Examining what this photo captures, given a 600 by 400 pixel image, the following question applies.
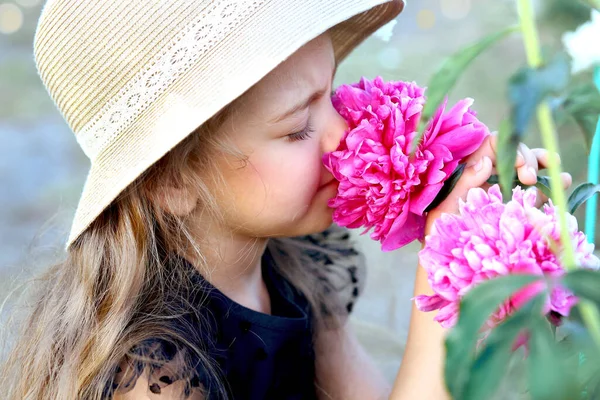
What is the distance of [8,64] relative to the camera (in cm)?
372

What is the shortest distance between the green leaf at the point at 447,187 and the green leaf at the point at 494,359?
62cm

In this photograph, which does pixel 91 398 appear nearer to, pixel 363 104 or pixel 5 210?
pixel 363 104

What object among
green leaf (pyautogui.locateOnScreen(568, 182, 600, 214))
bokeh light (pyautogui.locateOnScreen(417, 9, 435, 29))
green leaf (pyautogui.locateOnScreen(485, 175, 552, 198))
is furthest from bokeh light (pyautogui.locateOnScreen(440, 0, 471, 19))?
green leaf (pyautogui.locateOnScreen(568, 182, 600, 214))

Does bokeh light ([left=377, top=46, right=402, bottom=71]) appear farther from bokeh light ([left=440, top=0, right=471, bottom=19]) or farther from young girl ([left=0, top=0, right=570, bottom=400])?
young girl ([left=0, top=0, right=570, bottom=400])

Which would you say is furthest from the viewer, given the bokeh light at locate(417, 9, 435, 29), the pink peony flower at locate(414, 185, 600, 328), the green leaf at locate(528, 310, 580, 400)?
the bokeh light at locate(417, 9, 435, 29)

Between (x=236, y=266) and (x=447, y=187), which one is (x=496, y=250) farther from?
(x=236, y=266)

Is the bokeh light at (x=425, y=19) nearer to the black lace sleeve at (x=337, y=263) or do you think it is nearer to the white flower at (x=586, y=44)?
the black lace sleeve at (x=337, y=263)

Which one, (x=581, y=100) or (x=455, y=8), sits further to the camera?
(x=455, y=8)

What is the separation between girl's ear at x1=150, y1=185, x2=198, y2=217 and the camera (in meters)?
1.28

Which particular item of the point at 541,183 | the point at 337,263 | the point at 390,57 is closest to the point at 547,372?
the point at 541,183

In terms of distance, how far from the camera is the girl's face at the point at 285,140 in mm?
1181

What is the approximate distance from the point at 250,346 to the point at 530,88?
1.12m

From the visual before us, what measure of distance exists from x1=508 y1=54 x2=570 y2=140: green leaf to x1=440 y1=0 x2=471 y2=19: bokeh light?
2.92m

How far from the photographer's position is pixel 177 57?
3.53 ft
